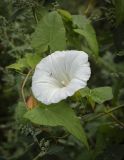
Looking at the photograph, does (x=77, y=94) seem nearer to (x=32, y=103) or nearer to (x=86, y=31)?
(x=32, y=103)

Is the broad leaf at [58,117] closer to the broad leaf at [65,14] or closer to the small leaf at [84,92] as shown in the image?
the small leaf at [84,92]

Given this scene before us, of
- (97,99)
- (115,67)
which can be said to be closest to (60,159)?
(97,99)

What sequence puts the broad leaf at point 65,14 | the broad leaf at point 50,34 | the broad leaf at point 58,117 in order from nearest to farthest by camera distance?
the broad leaf at point 58,117 < the broad leaf at point 50,34 < the broad leaf at point 65,14

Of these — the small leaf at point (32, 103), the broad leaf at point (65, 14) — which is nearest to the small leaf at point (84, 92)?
the small leaf at point (32, 103)

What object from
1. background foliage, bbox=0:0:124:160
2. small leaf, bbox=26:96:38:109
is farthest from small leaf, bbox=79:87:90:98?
small leaf, bbox=26:96:38:109

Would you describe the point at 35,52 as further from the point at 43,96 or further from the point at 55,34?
the point at 43,96

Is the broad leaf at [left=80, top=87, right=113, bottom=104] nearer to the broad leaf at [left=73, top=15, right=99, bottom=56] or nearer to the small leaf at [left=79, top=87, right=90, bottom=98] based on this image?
the small leaf at [left=79, top=87, right=90, bottom=98]

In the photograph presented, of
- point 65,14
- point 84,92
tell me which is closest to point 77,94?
point 84,92
